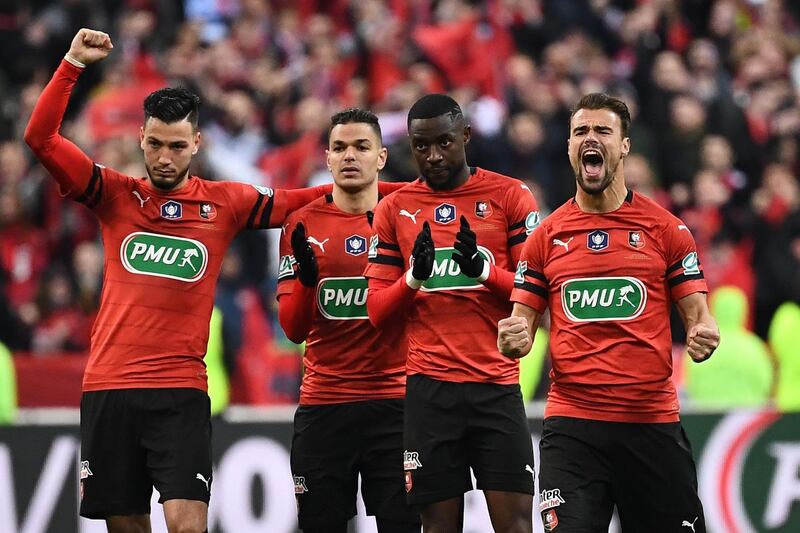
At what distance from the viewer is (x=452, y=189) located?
8.20 meters

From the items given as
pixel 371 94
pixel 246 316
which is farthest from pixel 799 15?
pixel 246 316

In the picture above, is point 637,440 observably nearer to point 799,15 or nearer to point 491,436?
point 491,436

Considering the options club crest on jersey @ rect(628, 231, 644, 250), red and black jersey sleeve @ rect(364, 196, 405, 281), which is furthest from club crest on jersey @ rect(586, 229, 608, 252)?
red and black jersey sleeve @ rect(364, 196, 405, 281)

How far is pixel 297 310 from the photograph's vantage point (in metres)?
8.23

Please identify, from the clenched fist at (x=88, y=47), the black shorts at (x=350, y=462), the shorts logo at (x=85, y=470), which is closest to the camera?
the clenched fist at (x=88, y=47)

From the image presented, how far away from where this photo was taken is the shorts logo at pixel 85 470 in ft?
26.1

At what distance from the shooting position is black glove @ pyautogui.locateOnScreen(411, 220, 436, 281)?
7.54 metres

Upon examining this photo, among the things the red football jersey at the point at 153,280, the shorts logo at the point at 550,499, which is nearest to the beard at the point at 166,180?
the red football jersey at the point at 153,280

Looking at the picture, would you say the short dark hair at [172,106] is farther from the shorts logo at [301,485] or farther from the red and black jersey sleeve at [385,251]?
the shorts logo at [301,485]

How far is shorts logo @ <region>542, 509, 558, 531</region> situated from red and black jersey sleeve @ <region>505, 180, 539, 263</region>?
1.44 meters

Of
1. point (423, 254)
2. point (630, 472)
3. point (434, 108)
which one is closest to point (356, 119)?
point (434, 108)

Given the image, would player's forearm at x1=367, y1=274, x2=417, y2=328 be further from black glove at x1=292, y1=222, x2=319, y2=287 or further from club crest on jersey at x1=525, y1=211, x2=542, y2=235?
club crest on jersey at x1=525, y1=211, x2=542, y2=235

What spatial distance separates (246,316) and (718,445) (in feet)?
15.6

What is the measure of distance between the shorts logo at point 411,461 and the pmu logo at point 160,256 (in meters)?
1.42
